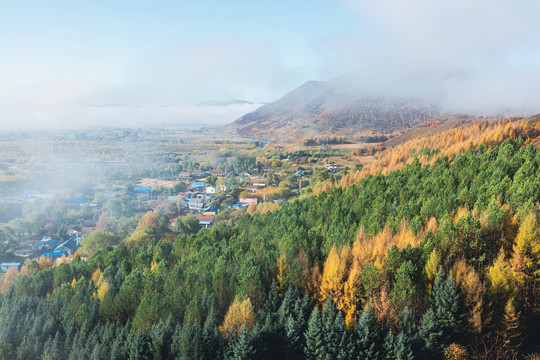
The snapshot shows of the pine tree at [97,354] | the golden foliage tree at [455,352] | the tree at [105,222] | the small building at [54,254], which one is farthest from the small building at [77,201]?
the golden foliage tree at [455,352]

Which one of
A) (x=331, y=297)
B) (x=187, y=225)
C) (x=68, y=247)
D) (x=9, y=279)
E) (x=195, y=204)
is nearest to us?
(x=331, y=297)

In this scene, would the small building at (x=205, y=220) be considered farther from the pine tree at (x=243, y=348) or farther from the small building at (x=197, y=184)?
the pine tree at (x=243, y=348)

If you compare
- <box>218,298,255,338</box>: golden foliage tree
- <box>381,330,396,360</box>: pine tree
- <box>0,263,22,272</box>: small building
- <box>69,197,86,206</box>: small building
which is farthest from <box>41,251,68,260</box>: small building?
<box>381,330,396,360</box>: pine tree

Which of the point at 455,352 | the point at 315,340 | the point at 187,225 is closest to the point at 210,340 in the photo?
the point at 315,340

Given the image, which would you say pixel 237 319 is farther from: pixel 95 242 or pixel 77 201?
pixel 77 201

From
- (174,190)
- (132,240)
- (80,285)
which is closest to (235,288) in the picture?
(80,285)
